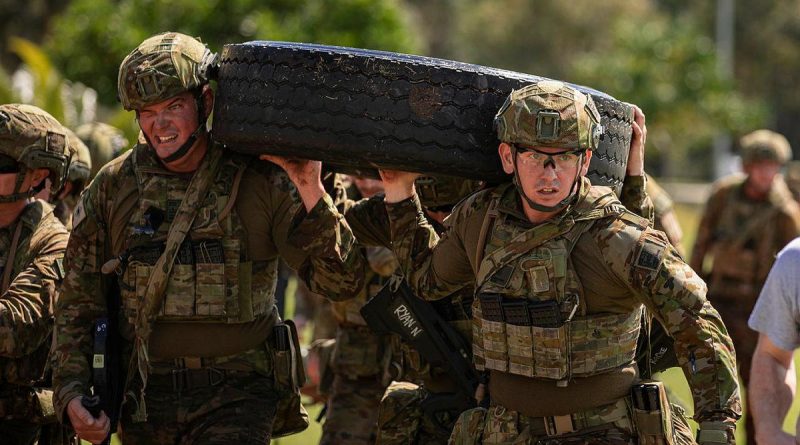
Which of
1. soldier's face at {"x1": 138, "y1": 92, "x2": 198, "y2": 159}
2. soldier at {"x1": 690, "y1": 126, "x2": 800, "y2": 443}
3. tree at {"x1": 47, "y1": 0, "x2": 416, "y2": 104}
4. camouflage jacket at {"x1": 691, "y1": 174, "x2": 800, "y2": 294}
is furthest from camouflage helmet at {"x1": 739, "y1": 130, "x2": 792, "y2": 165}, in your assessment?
tree at {"x1": 47, "y1": 0, "x2": 416, "y2": 104}

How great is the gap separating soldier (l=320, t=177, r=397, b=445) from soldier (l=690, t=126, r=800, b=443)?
13.4 ft

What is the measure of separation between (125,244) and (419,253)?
3.95 feet

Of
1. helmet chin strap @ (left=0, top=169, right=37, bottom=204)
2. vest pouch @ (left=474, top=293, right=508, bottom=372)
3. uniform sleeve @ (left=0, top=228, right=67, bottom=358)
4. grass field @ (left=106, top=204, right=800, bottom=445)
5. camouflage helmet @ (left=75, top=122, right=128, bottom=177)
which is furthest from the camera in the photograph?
grass field @ (left=106, top=204, right=800, bottom=445)

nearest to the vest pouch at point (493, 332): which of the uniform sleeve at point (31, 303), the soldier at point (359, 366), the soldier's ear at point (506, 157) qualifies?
the soldier's ear at point (506, 157)

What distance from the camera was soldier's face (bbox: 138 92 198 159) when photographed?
17.9ft

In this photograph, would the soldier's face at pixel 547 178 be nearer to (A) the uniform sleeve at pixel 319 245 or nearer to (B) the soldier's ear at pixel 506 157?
(B) the soldier's ear at pixel 506 157

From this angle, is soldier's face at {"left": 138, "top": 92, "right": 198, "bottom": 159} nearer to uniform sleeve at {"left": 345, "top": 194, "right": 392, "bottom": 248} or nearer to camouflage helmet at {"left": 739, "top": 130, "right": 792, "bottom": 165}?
uniform sleeve at {"left": 345, "top": 194, "right": 392, "bottom": 248}

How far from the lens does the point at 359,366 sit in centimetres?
744

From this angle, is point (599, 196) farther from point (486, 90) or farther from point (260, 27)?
point (260, 27)

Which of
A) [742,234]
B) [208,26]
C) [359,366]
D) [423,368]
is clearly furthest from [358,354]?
[208,26]

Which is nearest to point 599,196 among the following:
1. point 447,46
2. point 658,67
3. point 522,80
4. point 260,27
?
point 522,80

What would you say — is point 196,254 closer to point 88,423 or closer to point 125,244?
point 125,244

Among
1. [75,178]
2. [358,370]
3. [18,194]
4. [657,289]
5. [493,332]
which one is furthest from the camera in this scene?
[358,370]

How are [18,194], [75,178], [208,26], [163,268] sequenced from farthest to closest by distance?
[208,26], [75,178], [18,194], [163,268]
